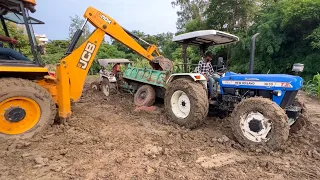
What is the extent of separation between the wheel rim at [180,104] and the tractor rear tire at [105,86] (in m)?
3.78

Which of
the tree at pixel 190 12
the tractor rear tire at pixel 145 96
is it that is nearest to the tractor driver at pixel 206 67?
the tractor rear tire at pixel 145 96

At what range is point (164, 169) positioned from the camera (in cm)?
309

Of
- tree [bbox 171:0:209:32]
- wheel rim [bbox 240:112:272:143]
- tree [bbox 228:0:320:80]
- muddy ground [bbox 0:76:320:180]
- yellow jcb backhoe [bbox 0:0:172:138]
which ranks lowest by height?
muddy ground [bbox 0:76:320:180]

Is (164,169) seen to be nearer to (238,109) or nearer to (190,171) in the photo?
(190,171)

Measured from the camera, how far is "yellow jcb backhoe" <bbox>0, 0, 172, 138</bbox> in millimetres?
3926

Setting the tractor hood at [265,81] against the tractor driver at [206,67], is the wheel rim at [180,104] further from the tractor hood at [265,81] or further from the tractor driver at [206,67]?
the tractor hood at [265,81]

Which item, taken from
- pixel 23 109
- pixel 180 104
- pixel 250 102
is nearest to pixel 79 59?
pixel 23 109

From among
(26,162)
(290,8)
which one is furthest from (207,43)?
(290,8)

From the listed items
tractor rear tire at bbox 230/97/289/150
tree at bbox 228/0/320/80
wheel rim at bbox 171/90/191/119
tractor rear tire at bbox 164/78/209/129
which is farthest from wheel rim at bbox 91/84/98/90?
tree at bbox 228/0/320/80

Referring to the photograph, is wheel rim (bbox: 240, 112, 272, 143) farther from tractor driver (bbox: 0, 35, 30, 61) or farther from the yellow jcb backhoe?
tractor driver (bbox: 0, 35, 30, 61)

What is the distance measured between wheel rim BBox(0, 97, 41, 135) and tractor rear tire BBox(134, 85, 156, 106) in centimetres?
287

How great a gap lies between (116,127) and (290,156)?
9.75 feet

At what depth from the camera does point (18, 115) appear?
157 inches

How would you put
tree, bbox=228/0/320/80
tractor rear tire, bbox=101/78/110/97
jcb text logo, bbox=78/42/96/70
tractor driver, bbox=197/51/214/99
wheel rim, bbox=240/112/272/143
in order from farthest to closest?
tree, bbox=228/0/320/80 < tractor rear tire, bbox=101/78/110/97 < tractor driver, bbox=197/51/214/99 < jcb text logo, bbox=78/42/96/70 < wheel rim, bbox=240/112/272/143
